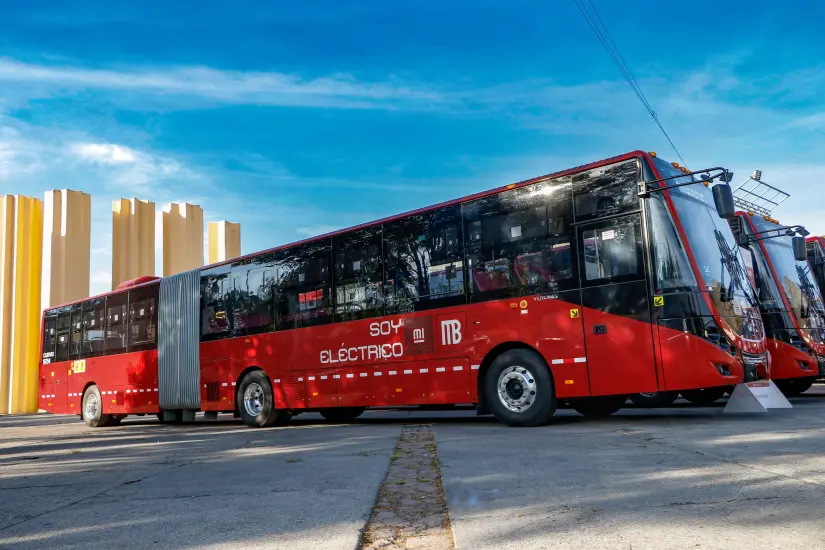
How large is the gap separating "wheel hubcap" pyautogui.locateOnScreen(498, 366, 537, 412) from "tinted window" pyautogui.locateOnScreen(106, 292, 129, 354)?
34.9 ft

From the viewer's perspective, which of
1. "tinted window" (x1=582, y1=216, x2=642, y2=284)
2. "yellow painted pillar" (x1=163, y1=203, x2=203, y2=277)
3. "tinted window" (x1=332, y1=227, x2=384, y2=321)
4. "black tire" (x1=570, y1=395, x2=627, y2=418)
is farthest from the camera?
"yellow painted pillar" (x1=163, y1=203, x2=203, y2=277)

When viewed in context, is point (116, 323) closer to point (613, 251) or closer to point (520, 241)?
point (520, 241)

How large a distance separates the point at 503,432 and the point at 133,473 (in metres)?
4.49

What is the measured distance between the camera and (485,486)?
16.5ft

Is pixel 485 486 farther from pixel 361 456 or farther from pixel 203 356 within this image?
pixel 203 356

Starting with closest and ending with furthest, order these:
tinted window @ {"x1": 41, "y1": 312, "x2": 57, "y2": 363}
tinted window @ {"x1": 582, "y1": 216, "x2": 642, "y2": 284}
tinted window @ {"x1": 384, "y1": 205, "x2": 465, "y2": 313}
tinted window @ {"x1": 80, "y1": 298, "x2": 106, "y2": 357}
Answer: tinted window @ {"x1": 582, "y1": 216, "x2": 642, "y2": 284} → tinted window @ {"x1": 384, "y1": 205, "x2": 465, "y2": 313} → tinted window @ {"x1": 80, "y1": 298, "x2": 106, "y2": 357} → tinted window @ {"x1": 41, "y1": 312, "x2": 57, "y2": 363}

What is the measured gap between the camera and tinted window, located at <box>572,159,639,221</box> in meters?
8.94

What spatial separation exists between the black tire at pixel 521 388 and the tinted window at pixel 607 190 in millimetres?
2090

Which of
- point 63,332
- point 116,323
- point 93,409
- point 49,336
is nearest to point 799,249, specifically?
point 116,323

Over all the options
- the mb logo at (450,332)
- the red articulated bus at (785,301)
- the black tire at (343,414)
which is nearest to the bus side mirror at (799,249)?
the red articulated bus at (785,301)

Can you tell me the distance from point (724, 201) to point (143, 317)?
13065 millimetres

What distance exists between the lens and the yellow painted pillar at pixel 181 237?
32.2m

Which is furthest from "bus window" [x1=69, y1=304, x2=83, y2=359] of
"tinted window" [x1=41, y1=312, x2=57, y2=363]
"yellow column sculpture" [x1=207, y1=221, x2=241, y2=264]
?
"yellow column sculpture" [x1=207, y1=221, x2=241, y2=264]

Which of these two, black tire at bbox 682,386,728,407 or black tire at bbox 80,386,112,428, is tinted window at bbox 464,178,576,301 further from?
black tire at bbox 80,386,112,428
